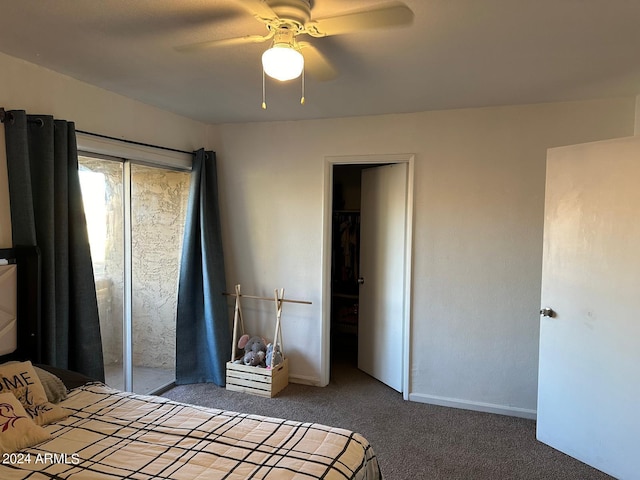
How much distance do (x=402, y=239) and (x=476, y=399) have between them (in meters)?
1.44

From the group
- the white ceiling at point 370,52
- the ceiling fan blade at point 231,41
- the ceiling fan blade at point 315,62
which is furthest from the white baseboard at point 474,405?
the ceiling fan blade at point 231,41

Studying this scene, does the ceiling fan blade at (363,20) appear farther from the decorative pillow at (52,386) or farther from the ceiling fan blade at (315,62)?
the decorative pillow at (52,386)

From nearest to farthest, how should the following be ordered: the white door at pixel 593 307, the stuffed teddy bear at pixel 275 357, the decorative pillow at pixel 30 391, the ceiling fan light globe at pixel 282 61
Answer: the ceiling fan light globe at pixel 282 61, the decorative pillow at pixel 30 391, the white door at pixel 593 307, the stuffed teddy bear at pixel 275 357

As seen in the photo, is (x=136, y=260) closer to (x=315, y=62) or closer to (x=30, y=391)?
(x=30, y=391)

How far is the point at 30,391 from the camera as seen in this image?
215 cm

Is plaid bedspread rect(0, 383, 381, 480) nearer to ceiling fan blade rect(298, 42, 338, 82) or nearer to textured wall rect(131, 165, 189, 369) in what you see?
textured wall rect(131, 165, 189, 369)

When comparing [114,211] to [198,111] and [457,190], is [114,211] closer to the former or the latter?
[198,111]

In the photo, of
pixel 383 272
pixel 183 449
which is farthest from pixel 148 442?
pixel 383 272

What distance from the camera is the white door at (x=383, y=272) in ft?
12.9

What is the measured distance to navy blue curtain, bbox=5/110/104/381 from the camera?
250cm

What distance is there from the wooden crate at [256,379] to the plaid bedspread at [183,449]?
154cm

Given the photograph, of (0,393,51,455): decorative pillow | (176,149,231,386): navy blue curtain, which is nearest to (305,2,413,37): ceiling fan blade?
(0,393,51,455): decorative pillow

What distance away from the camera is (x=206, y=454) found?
1.81m

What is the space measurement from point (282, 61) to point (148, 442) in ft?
5.54
